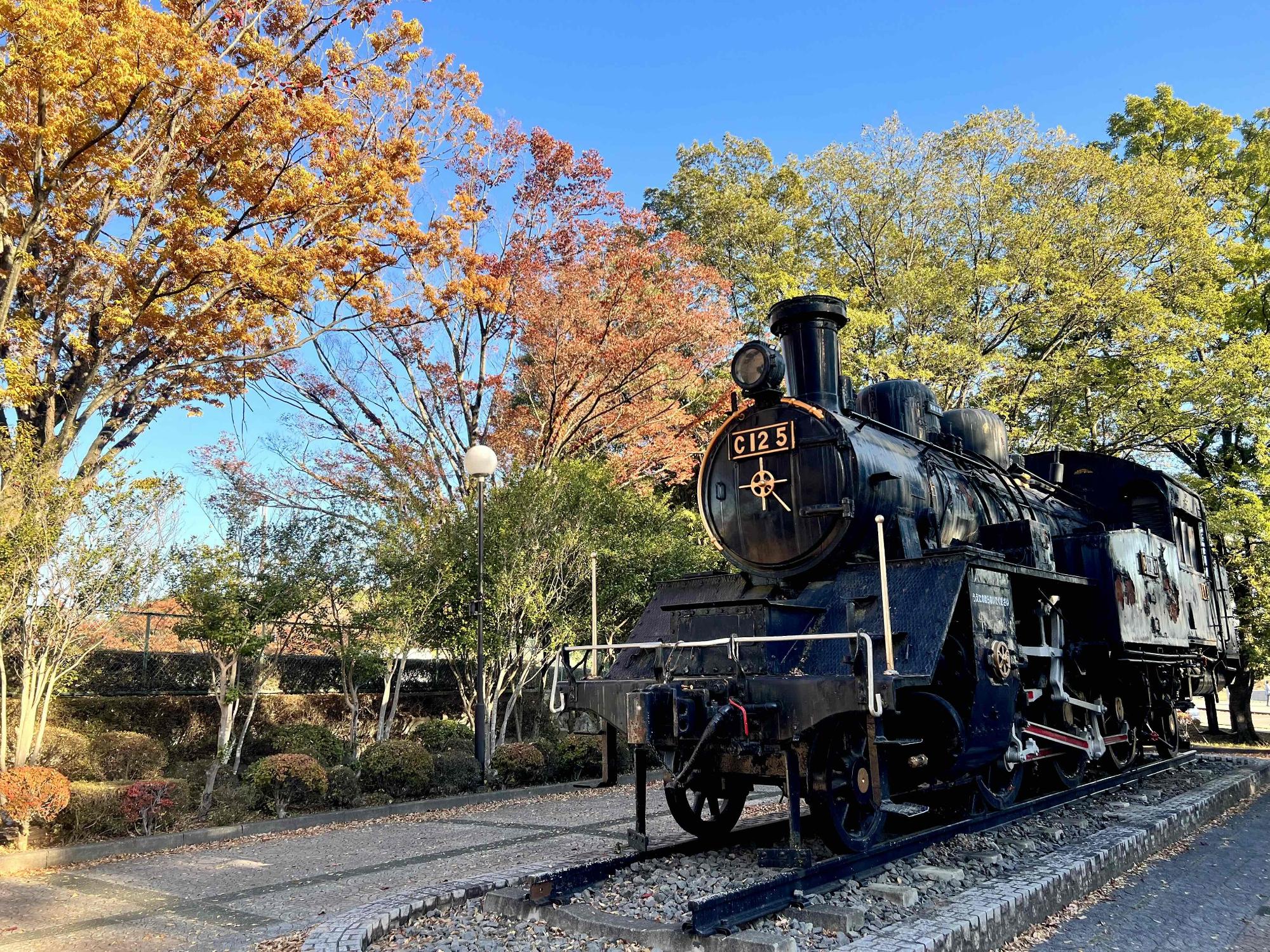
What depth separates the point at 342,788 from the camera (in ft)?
31.7

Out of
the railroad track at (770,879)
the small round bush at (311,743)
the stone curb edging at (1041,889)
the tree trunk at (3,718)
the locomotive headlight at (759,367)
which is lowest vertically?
the stone curb edging at (1041,889)

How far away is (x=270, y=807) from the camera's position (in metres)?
9.12

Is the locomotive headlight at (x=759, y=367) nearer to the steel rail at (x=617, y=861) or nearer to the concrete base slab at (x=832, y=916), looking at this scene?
the steel rail at (x=617, y=861)

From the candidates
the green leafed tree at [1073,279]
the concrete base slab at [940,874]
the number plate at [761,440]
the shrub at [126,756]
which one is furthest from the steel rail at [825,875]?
the green leafed tree at [1073,279]

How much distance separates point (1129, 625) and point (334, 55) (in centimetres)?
→ 1120

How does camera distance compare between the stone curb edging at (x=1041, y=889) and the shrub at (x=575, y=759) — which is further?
the shrub at (x=575, y=759)

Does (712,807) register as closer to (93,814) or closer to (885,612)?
(885,612)

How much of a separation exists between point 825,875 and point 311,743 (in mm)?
7985

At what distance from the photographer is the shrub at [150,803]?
310 inches

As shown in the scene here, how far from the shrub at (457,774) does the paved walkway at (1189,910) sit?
766 centimetres

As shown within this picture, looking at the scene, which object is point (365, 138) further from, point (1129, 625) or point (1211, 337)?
point (1211, 337)

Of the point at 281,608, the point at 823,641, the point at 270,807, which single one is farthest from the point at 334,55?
the point at 823,641

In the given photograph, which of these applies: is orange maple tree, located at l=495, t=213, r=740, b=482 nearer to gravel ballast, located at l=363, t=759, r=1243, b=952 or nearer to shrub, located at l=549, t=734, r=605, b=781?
shrub, located at l=549, t=734, r=605, b=781

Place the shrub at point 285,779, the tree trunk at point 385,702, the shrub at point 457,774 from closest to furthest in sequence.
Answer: the shrub at point 285,779 → the shrub at point 457,774 → the tree trunk at point 385,702
